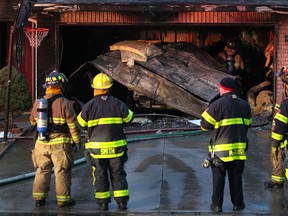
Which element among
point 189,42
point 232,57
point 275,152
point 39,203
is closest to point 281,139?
point 275,152

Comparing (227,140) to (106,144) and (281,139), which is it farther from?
(106,144)

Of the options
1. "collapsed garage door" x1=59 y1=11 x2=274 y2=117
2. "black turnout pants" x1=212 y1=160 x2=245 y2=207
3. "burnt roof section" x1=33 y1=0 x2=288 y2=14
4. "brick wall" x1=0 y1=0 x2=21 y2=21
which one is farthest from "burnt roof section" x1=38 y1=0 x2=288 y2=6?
"black turnout pants" x1=212 y1=160 x2=245 y2=207

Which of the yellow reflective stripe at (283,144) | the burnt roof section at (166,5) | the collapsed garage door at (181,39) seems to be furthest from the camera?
the collapsed garage door at (181,39)

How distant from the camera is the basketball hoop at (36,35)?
12.4 m

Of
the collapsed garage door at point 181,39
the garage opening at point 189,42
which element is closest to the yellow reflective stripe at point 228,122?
the garage opening at point 189,42

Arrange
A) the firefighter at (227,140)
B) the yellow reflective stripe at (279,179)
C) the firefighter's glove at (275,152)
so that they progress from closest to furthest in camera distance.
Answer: the firefighter at (227,140)
the firefighter's glove at (275,152)
the yellow reflective stripe at (279,179)

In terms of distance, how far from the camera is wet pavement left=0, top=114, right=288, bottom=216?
6469mm

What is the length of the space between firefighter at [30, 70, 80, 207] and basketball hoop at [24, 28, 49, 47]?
19.6 feet

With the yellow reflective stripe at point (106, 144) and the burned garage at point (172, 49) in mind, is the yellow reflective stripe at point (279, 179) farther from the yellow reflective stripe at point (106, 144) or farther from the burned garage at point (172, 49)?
the burned garage at point (172, 49)

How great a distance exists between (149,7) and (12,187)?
5.24 m

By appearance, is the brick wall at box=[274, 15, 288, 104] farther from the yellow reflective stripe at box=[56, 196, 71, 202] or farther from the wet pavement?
the yellow reflective stripe at box=[56, 196, 71, 202]

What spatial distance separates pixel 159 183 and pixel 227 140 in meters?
1.58

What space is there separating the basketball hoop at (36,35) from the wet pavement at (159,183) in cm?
276

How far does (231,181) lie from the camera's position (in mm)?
6398
